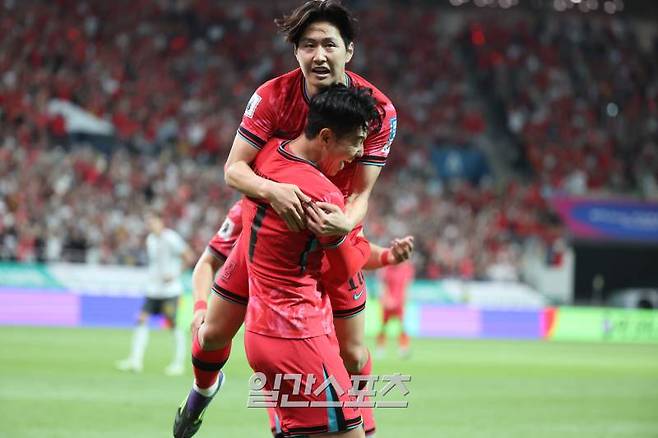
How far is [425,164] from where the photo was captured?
3097 centimetres

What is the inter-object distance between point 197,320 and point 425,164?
986 inches

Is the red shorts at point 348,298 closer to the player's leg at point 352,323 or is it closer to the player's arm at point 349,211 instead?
the player's leg at point 352,323

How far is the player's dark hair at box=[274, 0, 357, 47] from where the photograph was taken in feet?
18.4

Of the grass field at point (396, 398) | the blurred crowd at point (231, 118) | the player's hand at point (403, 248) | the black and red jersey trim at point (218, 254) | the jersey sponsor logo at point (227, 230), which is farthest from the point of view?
the blurred crowd at point (231, 118)

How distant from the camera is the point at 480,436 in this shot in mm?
9062

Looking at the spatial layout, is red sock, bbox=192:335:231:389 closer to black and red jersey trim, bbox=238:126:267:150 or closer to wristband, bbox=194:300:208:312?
wristband, bbox=194:300:208:312

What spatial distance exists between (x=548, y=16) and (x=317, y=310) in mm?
33937

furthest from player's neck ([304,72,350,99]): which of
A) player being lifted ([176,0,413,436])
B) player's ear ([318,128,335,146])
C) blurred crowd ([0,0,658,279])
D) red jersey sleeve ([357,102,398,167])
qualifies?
blurred crowd ([0,0,658,279])

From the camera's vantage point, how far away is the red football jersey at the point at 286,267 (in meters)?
5.09

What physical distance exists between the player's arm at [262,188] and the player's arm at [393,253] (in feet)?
4.49

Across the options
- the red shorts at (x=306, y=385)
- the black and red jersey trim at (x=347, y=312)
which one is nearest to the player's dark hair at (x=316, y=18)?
the black and red jersey trim at (x=347, y=312)

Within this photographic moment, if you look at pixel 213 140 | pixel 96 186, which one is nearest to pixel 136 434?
pixel 96 186

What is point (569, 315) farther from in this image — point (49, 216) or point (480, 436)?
point (480, 436)

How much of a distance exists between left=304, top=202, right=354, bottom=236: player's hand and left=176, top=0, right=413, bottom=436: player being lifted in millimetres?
125
